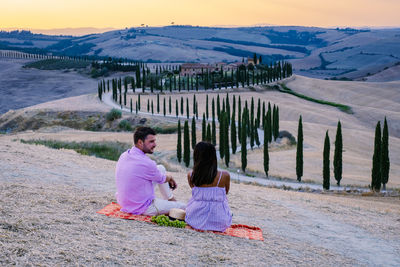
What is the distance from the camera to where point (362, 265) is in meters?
10.5

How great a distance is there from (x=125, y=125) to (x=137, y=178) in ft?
250

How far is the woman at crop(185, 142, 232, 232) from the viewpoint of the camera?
9.70 meters

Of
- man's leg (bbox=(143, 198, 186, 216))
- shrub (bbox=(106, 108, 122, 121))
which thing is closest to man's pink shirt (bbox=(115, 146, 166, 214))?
man's leg (bbox=(143, 198, 186, 216))

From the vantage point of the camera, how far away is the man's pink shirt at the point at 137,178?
34.0 feet

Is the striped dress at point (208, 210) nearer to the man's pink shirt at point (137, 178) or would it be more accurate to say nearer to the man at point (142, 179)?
the man at point (142, 179)

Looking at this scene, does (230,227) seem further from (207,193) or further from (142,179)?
(142,179)

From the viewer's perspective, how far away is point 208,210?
1023 centimetres

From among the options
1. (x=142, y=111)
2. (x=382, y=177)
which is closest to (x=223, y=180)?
(x=382, y=177)

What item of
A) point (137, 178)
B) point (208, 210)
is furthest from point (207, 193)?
point (137, 178)

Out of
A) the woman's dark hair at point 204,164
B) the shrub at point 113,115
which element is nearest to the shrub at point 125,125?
the shrub at point 113,115

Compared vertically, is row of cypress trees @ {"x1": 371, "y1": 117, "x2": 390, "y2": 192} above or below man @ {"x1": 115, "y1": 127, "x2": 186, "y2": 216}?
below

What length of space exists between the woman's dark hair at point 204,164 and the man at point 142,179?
0.95 meters

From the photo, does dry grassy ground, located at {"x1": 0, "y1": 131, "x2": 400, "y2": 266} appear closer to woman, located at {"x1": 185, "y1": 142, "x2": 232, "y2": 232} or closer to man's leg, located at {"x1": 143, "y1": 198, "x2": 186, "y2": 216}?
woman, located at {"x1": 185, "y1": 142, "x2": 232, "y2": 232}

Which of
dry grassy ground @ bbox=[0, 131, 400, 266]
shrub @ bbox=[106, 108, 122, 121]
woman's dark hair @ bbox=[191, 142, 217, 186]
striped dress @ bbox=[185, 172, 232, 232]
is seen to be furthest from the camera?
shrub @ bbox=[106, 108, 122, 121]
